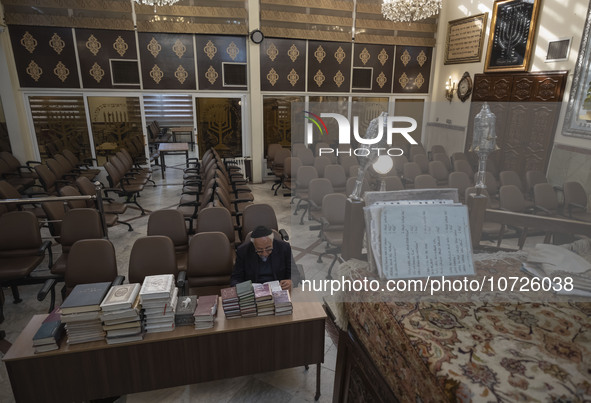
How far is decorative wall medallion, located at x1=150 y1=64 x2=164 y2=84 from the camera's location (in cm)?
888

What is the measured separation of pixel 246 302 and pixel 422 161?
1798mm

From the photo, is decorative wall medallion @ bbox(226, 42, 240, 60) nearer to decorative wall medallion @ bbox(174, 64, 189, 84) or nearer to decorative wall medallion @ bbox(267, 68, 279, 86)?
decorative wall medallion @ bbox(267, 68, 279, 86)

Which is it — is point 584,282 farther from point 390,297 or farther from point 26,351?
point 26,351

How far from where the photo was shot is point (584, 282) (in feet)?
4.69

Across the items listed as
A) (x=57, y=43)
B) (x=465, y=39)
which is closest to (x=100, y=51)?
(x=57, y=43)

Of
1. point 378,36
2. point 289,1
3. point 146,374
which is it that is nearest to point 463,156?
point 146,374

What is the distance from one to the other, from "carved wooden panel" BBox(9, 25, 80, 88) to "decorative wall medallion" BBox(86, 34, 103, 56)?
34cm

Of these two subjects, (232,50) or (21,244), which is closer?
(21,244)

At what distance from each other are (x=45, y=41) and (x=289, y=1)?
5892 millimetres

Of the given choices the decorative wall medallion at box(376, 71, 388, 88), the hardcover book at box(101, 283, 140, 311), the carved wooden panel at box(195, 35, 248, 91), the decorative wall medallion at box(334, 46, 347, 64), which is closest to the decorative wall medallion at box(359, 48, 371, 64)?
the decorative wall medallion at box(334, 46, 347, 64)

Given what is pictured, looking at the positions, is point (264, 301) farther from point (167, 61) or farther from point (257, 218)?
point (167, 61)

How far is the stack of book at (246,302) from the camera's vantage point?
109 inches

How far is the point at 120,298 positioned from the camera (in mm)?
2521

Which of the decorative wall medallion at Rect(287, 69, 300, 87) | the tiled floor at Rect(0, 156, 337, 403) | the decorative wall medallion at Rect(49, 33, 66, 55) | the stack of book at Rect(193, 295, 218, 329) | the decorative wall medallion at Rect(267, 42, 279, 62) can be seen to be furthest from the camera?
the decorative wall medallion at Rect(287, 69, 300, 87)
